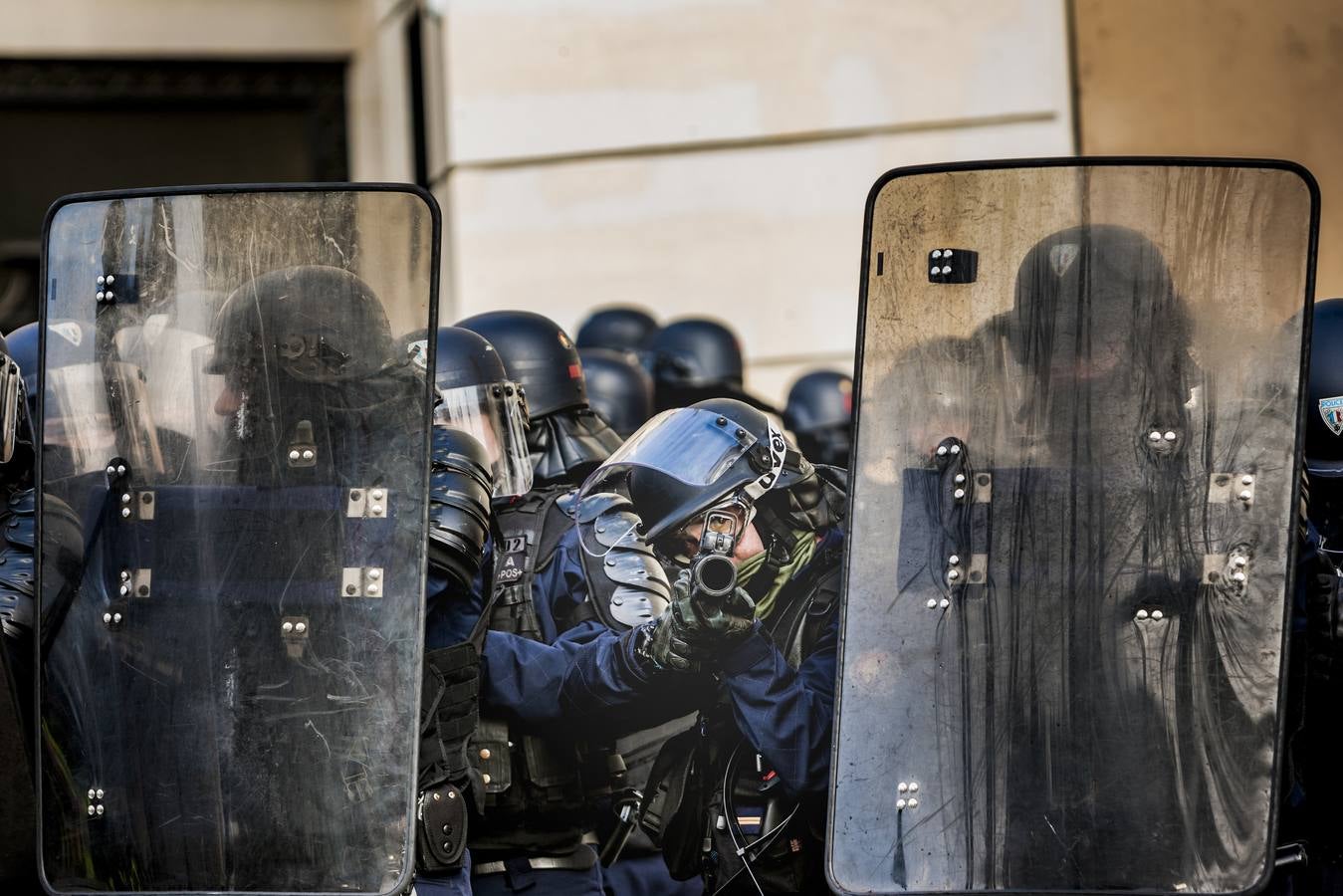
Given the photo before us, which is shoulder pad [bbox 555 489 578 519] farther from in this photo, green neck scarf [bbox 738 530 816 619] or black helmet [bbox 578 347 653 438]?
→ black helmet [bbox 578 347 653 438]

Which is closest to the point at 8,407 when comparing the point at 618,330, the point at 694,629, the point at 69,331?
the point at 69,331

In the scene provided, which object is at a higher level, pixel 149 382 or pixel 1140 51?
pixel 1140 51

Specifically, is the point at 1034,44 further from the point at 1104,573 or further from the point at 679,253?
the point at 1104,573

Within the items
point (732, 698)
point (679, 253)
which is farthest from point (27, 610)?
point (679, 253)

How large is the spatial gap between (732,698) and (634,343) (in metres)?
4.77

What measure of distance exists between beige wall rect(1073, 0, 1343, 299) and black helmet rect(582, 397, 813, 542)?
524cm

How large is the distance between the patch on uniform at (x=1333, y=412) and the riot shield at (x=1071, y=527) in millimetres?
804

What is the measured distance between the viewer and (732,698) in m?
3.11

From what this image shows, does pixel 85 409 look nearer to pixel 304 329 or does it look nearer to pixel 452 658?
pixel 304 329

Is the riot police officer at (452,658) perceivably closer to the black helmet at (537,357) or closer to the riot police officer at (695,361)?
the black helmet at (537,357)

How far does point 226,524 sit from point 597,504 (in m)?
0.80

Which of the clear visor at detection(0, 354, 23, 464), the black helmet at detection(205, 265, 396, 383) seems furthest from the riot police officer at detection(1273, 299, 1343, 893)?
the clear visor at detection(0, 354, 23, 464)

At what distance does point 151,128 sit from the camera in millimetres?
8852

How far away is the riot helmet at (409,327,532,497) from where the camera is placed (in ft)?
11.3
